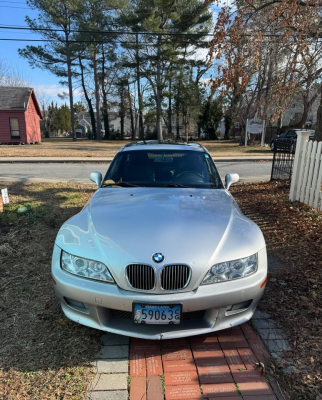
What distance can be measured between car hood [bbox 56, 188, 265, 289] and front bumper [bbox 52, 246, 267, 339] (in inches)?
4.7

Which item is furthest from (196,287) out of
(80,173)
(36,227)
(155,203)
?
(80,173)

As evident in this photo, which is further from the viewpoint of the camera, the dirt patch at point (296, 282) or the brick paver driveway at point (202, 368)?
the dirt patch at point (296, 282)

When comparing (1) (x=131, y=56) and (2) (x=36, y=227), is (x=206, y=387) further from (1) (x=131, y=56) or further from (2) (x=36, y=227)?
(1) (x=131, y=56)

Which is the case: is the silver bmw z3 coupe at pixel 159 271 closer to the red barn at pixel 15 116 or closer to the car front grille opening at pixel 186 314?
the car front grille opening at pixel 186 314

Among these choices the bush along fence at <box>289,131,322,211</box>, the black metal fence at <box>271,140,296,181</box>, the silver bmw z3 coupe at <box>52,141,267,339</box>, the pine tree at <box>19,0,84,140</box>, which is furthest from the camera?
the pine tree at <box>19,0,84,140</box>

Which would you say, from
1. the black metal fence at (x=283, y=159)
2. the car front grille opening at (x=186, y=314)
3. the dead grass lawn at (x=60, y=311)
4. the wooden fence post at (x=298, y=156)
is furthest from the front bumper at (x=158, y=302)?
the black metal fence at (x=283, y=159)

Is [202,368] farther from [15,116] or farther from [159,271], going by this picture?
[15,116]

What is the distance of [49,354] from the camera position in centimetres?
246

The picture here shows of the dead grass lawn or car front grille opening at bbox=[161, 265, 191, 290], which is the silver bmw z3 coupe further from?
the dead grass lawn

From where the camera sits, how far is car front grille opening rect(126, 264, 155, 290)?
225 cm

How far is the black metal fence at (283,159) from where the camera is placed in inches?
327

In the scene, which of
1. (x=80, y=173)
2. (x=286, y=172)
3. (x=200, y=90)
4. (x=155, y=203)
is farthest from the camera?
(x=200, y=90)

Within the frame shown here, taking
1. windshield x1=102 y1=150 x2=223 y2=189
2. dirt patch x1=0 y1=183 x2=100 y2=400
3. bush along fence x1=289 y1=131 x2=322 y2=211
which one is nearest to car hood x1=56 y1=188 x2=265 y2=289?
windshield x1=102 y1=150 x2=223 y2=189

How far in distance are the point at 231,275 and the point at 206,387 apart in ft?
2.64
